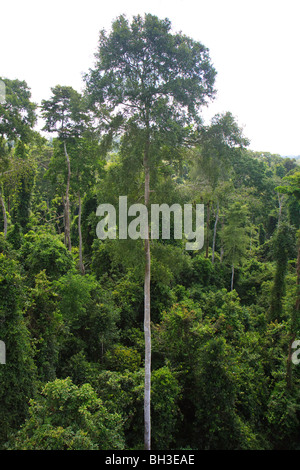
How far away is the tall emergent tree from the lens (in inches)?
285

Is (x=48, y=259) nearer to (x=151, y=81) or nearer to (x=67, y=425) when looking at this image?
(x=67, y=425)

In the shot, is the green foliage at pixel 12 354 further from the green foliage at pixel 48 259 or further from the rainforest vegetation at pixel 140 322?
the green foliage at pixel 48 259

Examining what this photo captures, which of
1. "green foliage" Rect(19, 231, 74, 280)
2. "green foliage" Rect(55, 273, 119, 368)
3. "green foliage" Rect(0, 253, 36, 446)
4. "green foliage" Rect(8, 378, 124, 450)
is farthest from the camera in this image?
"green foliage" Rect(19, 231, 74, 280)

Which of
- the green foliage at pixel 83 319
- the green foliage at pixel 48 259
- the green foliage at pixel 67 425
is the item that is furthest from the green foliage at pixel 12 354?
the green foliage at pixel 48 259

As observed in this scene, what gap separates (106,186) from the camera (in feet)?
26.6

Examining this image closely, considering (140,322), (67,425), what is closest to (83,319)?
(140,322)

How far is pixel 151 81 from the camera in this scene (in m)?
7.52

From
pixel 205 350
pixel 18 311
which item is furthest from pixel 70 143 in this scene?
pixel 205 350

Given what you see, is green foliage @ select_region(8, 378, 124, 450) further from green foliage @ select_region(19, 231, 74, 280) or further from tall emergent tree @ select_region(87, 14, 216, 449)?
tall emergent tree @ select_region(87, 14, 216, 449)

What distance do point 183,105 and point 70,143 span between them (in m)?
11.3

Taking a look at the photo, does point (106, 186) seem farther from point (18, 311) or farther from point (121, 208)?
point (18, 311)

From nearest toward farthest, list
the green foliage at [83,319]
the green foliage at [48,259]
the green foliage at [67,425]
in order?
the green foliage at [67,425], the green foliage at [83,319], the green foliage at [48,259]

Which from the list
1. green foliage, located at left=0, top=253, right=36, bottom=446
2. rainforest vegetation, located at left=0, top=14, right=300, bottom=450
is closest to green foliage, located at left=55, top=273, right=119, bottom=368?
rainforest vegetation, located at left=0, top=14, right=300, bottom=450

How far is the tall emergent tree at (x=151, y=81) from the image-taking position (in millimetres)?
7230
